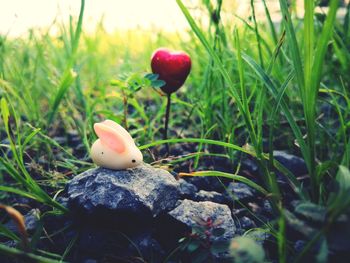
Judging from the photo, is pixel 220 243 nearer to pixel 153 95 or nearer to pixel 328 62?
pixel 328 62

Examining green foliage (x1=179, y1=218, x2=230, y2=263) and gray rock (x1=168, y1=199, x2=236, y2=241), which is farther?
gray rock (x1=168, y1=199, x2=236, y2=241)

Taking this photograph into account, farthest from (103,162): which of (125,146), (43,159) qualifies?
(43,159)

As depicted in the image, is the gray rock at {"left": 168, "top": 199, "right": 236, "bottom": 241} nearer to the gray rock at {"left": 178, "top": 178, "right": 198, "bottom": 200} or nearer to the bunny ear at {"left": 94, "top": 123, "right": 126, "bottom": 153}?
the gray rock at {"left": 178, "top": 178, "right": 198, "bottom": 200}

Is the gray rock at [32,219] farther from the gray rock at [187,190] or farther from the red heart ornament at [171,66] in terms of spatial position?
the red heart ornament at [171,66]

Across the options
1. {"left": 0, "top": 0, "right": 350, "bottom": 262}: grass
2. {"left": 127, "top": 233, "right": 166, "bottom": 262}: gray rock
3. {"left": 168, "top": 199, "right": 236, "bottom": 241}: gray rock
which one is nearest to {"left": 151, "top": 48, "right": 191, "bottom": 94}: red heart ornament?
{"left": 0, "top": 0, "right": 350, "bottom": 262}: grass

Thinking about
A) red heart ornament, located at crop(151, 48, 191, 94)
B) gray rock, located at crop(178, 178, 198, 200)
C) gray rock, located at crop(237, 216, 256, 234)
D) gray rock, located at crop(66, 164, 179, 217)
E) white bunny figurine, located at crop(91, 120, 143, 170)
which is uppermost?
red heart ornament, located at crop(151, 48, 191, 94)

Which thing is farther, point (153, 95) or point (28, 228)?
point (153, 95)

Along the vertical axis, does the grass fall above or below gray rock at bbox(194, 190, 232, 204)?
above
